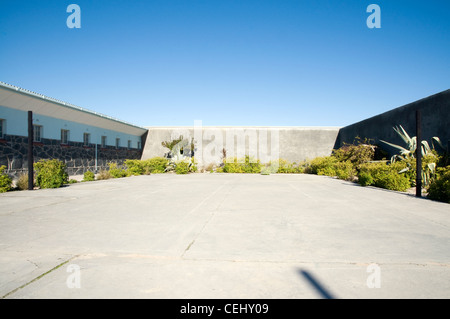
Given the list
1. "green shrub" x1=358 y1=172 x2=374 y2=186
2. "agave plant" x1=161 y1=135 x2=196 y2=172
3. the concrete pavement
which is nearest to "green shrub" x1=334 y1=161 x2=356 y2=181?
"green shrub" x1=358 y1=172 x2=374 y2=186

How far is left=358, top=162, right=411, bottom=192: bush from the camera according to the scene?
10117mm

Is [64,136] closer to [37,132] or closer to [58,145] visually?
[58,145]

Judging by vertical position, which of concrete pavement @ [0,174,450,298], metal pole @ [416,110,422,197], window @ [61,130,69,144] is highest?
window @ [61,130,69,144]

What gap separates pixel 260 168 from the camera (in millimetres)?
22047

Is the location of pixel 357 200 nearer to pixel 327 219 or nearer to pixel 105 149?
pixel 327 219

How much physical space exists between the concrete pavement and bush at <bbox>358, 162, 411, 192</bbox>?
173 inches

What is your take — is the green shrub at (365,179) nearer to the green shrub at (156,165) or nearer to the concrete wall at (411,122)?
the concrete wall at (411,122)

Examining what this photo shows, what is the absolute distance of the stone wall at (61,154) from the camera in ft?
38.5

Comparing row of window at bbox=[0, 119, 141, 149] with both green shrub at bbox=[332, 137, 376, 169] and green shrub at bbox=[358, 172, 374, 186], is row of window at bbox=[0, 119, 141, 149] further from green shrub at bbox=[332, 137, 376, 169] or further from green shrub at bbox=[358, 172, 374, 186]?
green shrub at bbox=[332, 137, 376, 169]

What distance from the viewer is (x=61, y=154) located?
49.7 feet

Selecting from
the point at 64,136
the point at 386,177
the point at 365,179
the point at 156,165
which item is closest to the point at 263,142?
the point at 156,165

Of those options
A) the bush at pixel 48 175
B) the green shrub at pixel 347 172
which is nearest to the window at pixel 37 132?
the bush at pixel 48 175

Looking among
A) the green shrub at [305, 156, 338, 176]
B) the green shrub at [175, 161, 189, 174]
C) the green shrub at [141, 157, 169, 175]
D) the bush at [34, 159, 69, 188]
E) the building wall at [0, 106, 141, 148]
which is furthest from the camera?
the green shrub at [141, 157, 169, 175]

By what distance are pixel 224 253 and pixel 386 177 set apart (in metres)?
9.82
